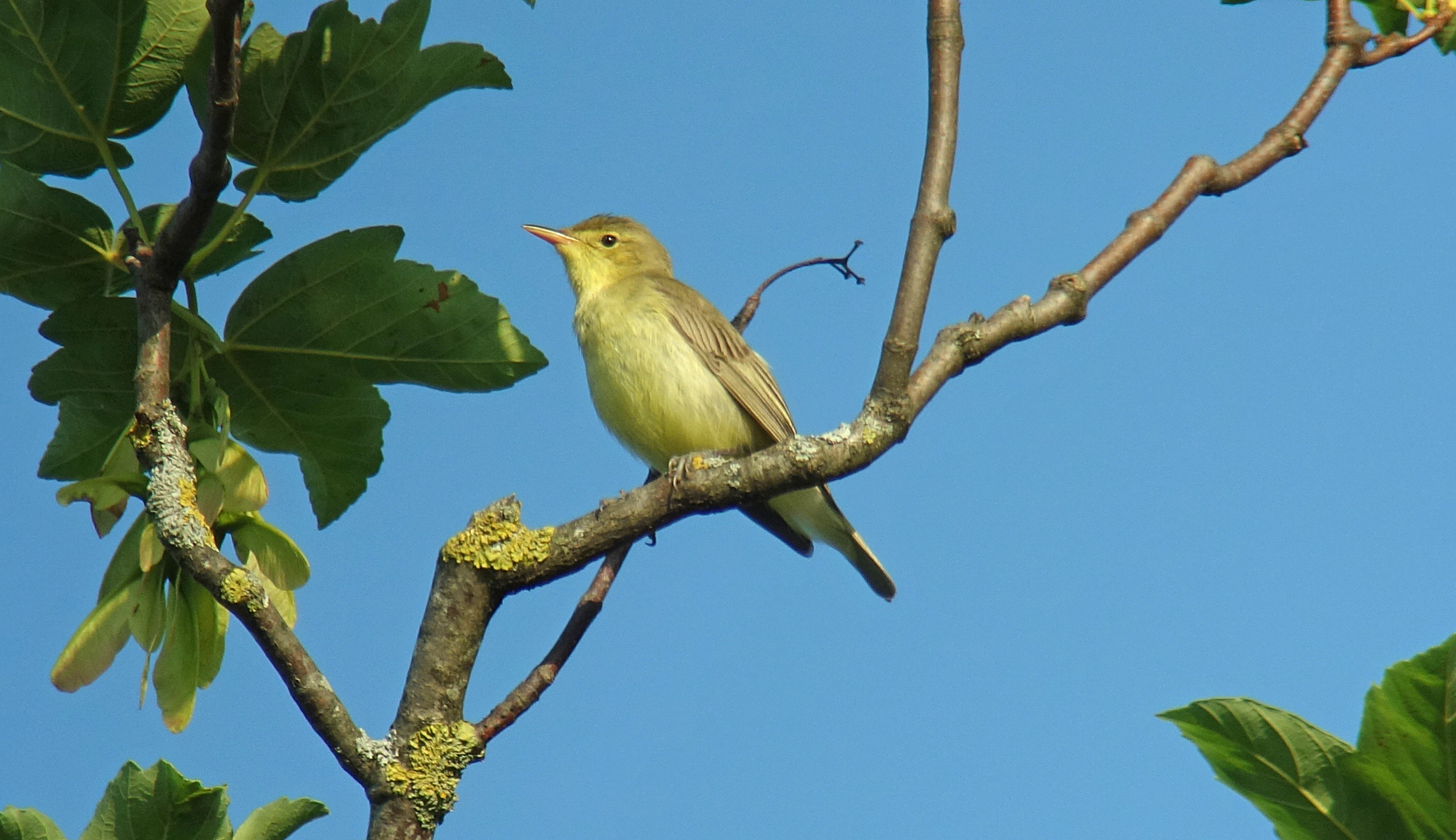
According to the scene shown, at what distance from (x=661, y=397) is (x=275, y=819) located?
13.7 ft

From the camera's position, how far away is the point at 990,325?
2730 mm

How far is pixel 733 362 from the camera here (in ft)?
22.1

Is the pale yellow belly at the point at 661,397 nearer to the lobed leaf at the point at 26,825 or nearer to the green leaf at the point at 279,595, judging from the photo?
the green leaf at the point at 279,595

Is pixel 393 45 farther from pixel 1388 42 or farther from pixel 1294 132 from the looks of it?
pixel 1388 42

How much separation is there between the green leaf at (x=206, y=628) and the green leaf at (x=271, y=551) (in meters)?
0.14

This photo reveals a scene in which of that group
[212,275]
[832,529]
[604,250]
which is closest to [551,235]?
[604,250]

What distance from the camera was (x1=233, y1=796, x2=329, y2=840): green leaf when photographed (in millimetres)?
2422

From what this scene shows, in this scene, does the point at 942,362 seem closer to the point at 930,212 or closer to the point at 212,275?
the point at 930,212

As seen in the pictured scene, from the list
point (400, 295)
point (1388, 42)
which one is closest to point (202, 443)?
point (400, 295)

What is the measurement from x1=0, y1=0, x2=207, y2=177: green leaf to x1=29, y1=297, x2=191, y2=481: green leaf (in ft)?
1.15

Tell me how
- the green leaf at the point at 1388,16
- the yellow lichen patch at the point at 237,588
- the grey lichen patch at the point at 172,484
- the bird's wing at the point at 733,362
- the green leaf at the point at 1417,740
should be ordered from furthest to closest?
the bird's wing at the point at 733,362 < the green leaf at the point at 1388,16 < the grey lichen patch at the point at 172,484 < the yellow lichen patch at the point at 237,588 < the green leaf at the point at 1417,740

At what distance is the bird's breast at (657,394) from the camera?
650 centimetres

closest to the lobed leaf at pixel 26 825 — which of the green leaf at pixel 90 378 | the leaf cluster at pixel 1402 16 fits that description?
the green leaf at pixel 90 378

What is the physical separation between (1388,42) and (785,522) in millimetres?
4381
